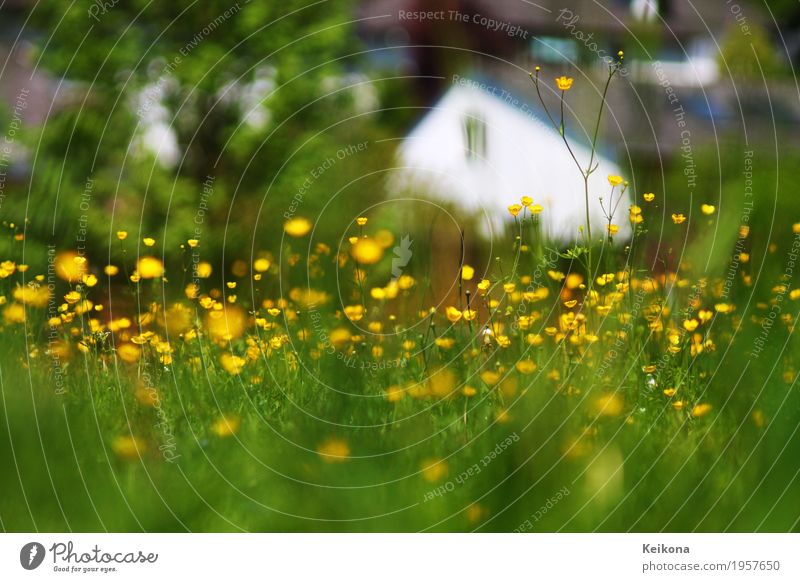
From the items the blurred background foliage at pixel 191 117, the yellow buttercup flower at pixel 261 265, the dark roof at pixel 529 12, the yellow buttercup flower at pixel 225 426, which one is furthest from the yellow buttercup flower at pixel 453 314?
the dark roof at pixel 529 12

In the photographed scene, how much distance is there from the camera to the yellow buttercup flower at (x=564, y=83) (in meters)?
2.70

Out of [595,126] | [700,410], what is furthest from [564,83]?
[700,410]

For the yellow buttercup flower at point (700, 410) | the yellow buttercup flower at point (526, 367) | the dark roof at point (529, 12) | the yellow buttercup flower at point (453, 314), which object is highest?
the dark roof at point (529, 12)

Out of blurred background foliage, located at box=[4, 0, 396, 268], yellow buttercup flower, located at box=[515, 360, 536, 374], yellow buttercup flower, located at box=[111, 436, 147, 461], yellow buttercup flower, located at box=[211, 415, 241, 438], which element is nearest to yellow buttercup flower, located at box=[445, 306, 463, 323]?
yellow buttercup flower, located at box=[515, 360, 536, 374]

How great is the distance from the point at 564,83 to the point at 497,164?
337mm

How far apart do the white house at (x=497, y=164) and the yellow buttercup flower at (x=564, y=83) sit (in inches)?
4.6

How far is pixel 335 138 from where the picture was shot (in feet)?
8.97

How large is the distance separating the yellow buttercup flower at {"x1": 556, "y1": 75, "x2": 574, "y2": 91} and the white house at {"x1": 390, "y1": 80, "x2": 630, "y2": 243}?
118mm

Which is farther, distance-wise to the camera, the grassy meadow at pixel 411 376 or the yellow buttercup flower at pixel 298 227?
the yellow buttercup flower at pixel 298 227

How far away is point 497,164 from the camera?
2715 millimetres

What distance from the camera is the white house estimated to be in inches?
105

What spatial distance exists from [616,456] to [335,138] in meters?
1.37

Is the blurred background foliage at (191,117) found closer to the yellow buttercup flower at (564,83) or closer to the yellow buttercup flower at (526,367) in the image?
the yellow buttercup flower at (564,83)

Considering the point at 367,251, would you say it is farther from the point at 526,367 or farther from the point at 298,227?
the point at 526,367
